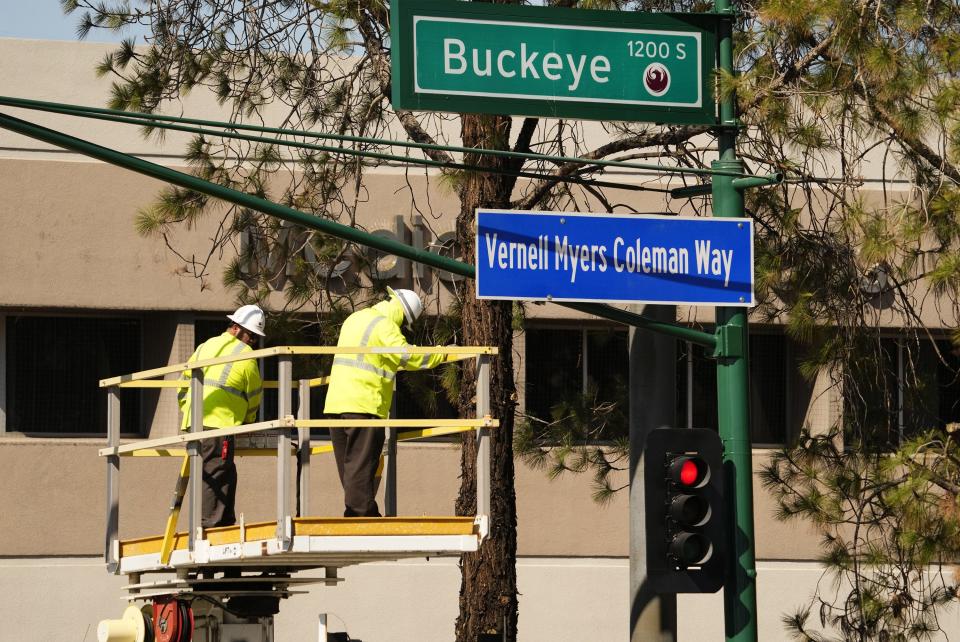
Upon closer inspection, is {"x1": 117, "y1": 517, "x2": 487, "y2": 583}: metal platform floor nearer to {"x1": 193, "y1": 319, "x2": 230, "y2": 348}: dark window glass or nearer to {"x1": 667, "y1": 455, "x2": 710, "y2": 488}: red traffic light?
{"x1": 667, "y1": 455, "x2": 710, "y2": 488}: red traffic light

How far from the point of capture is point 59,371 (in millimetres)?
16906

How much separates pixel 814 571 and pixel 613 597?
2.28 metres

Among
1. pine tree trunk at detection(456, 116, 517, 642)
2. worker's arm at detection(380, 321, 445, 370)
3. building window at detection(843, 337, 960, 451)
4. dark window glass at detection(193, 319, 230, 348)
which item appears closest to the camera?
worker's arm at detection(380, 321, 445, 370)

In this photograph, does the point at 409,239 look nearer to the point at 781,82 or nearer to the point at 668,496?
the point at 781,82

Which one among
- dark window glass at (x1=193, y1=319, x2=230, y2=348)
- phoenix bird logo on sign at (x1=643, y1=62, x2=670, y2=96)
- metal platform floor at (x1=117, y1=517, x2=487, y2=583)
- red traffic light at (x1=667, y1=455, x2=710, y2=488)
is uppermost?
phoenix bird logo on sign at (x1=643, y1=62, x2=670, y2=96)

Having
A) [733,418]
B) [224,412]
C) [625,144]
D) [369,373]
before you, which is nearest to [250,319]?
[224,412]

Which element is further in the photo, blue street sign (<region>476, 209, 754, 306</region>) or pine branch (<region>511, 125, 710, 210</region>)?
pine branch (<region>511, 125, 710, 210</region>)

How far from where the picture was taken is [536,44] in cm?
934

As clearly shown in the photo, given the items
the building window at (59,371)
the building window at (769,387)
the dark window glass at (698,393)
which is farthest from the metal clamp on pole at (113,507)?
the building window at (769,387)

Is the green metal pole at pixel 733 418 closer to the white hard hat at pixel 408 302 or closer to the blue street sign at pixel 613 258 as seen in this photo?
the blue street sign at pixel 613 258

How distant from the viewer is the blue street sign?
9039mm

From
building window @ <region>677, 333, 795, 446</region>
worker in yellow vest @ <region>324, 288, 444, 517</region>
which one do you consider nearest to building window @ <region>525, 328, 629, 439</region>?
building window @ <region>677, 333, 795, 446</region>

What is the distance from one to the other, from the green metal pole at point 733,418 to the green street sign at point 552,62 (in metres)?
0.17

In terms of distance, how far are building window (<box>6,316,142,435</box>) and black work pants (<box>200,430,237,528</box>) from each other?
259 inches
